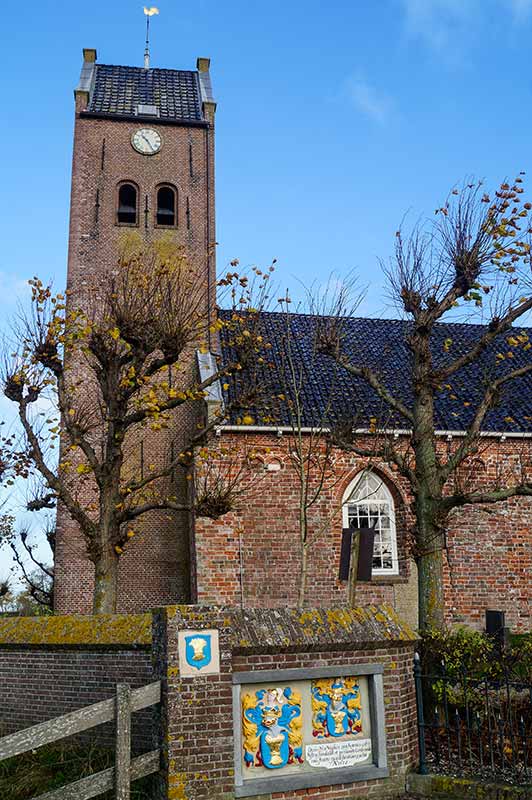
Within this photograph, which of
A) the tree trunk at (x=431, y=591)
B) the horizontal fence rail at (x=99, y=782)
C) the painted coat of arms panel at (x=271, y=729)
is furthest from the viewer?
the tree trunk at (x=431, y=591)

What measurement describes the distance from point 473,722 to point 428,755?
1533 millimetres

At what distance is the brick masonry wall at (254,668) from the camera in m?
5.91

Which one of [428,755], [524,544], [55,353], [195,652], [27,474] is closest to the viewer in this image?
[195,652]

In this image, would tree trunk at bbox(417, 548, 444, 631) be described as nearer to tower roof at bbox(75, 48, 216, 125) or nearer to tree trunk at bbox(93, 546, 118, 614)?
tree trunk at bbox(93, 546, 118, 614)

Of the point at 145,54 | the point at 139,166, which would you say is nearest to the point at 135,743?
the point at 139,166

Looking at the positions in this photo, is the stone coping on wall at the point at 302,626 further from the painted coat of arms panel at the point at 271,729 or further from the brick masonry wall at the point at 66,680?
the brick masonry wall at the point at 66,680

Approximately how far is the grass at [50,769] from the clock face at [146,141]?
18644mm

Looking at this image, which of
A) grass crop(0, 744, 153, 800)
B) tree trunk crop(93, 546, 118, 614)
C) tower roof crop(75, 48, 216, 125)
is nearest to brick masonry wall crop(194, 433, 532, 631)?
tree trunk crop(93, 546, 118, 614)

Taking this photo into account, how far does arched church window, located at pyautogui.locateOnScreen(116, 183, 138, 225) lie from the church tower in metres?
0.03

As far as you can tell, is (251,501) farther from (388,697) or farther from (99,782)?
(99,782)

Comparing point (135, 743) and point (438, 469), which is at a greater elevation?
point (438, 469)

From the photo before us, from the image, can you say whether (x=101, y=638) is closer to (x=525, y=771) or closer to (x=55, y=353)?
(x=525, y=771)

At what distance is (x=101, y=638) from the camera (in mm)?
8344

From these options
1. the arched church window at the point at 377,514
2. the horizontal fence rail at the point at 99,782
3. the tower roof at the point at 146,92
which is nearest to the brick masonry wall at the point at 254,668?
the horizontal fence rail at the point at 99,782
